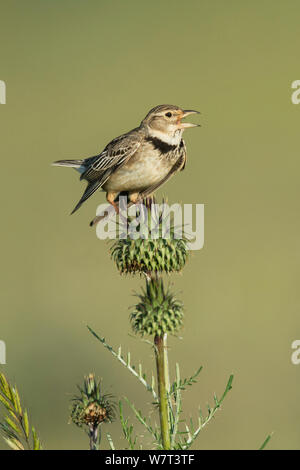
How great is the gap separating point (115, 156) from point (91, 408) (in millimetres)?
3409

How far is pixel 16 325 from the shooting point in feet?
41.5

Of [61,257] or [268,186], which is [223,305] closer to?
[61,257]

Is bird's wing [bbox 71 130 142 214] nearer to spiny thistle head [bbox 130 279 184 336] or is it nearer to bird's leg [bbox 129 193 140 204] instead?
bird's leg [bbox 129 193 140 204]

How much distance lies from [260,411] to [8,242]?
7.21m

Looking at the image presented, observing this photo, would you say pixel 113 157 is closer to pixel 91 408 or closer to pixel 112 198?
pixel 112 198

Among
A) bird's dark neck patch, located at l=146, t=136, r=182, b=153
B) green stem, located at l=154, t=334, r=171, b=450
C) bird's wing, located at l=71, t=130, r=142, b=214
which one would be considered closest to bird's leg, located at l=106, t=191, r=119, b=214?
bird's wing, located at l=71, t=130, r=142, b=214

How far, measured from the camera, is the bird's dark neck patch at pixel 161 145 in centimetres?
657

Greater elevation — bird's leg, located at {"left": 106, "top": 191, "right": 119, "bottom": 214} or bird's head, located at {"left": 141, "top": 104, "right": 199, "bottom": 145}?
bird's head, located at {"left": 141, "top": 104, "right": 199, "bottom": 145}

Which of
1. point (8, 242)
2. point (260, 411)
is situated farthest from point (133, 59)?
point (260, 411)

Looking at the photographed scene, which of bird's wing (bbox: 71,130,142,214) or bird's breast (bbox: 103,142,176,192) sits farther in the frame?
bird's wing (bbox: 71,130,142,214)

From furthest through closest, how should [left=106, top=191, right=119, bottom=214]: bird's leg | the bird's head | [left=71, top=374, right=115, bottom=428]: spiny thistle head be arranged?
the bird's head < [left=106, top=191, right=119, bottom=214]: bird's leg < [left=71, top=374, right=115, bottom=428]: spiny thistle head

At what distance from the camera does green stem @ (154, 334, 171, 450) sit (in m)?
2.77

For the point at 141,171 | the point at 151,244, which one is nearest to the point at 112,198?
the point at 141,171

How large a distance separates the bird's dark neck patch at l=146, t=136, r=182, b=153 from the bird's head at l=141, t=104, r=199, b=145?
3cm
